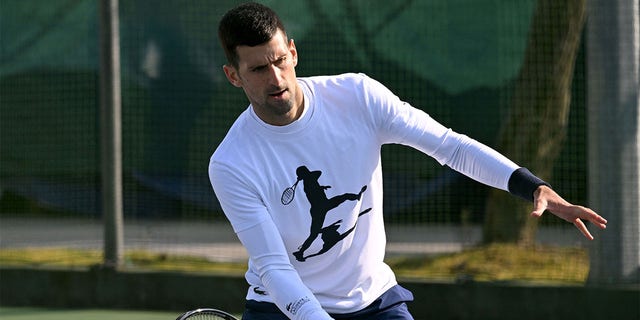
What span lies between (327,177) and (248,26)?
52 centimetres

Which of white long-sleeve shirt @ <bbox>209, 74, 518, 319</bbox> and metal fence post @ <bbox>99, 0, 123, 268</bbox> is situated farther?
metal fence post @ <bbox>99, 0, 123, 268</bbox>

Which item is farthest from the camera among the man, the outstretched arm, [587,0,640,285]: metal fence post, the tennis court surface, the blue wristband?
the tennis court surface

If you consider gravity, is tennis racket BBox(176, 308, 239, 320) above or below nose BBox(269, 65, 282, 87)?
below

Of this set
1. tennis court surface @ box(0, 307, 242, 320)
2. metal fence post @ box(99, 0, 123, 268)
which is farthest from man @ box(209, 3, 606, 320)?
metal fence post @ box(99, 0, 123, 268)

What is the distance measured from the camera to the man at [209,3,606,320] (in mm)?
3674

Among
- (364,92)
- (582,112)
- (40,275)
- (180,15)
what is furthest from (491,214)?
(364,92)

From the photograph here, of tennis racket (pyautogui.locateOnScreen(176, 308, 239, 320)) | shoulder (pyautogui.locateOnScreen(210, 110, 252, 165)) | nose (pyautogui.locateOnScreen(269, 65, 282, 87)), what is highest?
nose (pyautogui.locateOnScreen(269, 65, 282, 87))

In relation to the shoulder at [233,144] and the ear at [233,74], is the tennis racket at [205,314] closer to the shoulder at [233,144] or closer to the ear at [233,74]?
the shoulder at [233,144]

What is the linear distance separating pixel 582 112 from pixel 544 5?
25.0 inches

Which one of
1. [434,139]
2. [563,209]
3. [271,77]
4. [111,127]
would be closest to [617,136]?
[111,127]

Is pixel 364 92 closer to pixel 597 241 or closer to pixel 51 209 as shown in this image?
pixel 597 241

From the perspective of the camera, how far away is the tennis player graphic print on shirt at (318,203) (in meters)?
3.82

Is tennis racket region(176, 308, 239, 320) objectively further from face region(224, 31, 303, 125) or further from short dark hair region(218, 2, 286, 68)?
A: short dark hair region(218, 2, 286, 68)

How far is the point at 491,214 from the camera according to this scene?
7676 mm
